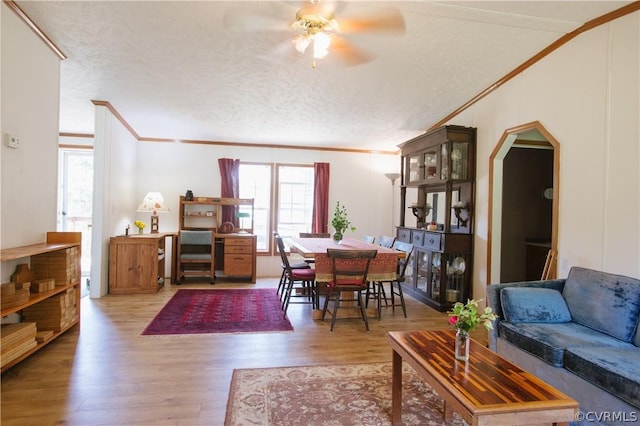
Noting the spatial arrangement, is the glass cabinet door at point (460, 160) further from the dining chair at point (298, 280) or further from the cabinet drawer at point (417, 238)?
the dining chair at point (298, 280)

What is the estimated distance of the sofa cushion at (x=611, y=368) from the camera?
1756mm

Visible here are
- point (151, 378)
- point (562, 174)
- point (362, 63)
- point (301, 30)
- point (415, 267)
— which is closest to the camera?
point (151, 378)

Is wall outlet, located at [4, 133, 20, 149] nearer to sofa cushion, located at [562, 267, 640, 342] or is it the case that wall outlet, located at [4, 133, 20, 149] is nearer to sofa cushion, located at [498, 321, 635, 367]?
sofa cushion, located at [498, 321, 635, 367]

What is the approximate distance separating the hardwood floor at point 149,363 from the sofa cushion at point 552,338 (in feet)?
3.20

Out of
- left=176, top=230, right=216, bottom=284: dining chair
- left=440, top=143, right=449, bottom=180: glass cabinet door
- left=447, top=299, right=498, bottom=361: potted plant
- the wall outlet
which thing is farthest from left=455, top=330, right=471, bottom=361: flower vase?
left=176, top=230, right=216, bottom=284: dining chair

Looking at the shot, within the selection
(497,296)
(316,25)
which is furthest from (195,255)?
(497,296)

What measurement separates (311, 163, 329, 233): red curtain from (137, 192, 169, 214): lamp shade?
267cm

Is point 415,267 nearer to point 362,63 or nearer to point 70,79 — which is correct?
point 362,63

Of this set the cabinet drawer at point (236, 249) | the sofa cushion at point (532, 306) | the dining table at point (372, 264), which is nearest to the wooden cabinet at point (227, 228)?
the cabinet drawer at point (236, 249)

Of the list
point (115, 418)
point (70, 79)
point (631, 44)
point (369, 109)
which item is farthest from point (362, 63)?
point (115, 418)

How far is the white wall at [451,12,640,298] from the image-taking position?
8.61ft

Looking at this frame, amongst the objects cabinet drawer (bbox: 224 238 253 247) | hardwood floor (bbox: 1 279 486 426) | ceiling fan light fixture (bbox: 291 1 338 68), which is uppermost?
ceiling fan light fixture (bbox: 291 1 338 68)

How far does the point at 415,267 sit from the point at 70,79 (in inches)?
199

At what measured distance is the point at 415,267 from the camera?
5129 millimetres
